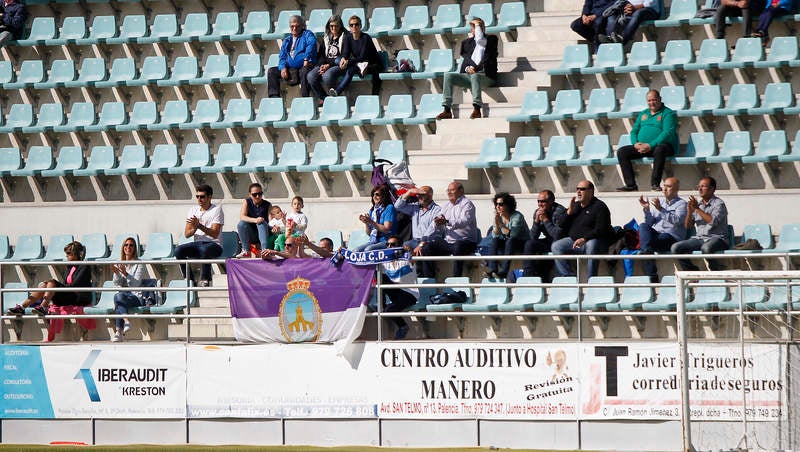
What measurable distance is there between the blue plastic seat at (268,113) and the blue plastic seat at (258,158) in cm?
42

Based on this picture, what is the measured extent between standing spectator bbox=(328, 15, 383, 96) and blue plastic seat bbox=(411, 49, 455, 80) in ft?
1.96

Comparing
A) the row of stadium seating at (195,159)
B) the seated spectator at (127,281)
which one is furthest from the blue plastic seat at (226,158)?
the seated spectator at (127,281)

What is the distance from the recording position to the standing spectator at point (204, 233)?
17.0 m

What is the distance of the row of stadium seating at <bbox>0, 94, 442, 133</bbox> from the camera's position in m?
19.5

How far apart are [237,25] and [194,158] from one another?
279cm

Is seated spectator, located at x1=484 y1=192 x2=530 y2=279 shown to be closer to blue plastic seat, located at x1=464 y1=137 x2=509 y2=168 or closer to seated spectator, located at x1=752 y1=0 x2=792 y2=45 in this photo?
blue plastic seat, located at x1=464 y1=137 x2=509 y2=168

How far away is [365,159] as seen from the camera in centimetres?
1902

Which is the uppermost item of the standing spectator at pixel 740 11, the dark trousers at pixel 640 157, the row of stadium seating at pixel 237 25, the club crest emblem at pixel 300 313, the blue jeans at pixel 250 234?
the row of stadium seating at pixel 237 25

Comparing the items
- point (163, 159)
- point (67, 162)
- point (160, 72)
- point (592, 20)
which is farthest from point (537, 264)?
point (67, 162)

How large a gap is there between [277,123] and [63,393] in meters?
6.11

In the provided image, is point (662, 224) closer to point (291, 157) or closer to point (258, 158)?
point (291, 157)

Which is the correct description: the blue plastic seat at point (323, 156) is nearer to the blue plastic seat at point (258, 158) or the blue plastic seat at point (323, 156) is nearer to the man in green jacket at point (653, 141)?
the blue plastic seat at point (258, 158)

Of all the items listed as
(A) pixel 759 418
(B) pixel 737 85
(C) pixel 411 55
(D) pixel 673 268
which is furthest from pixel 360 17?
(A) pixel 759 418

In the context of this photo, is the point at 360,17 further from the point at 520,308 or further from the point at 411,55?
the point at 520,308
